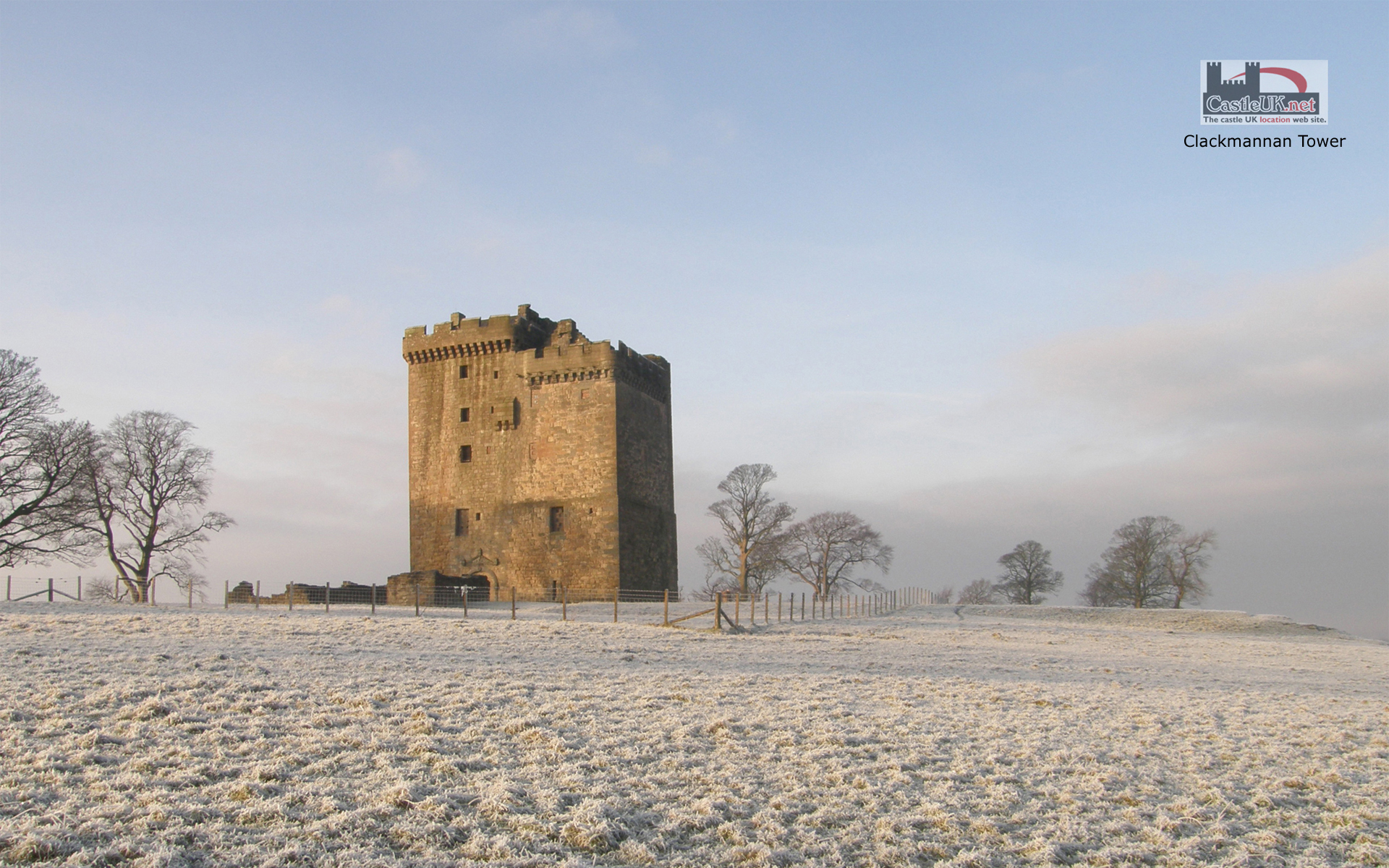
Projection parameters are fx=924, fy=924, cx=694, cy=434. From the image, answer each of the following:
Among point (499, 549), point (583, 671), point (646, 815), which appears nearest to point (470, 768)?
point (646, 815)

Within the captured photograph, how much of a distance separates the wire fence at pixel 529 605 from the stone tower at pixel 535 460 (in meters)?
0.97

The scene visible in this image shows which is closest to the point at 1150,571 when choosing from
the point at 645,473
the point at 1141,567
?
the point at 1141,567

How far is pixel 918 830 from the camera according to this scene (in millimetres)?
8312

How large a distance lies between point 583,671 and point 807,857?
8.90 m

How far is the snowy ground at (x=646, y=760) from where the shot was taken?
7.54 m

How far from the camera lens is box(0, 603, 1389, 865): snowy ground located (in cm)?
754

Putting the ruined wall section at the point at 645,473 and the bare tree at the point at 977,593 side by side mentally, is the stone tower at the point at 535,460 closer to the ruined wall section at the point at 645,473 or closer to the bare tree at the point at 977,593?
the ruined wall section at the point at 645,473

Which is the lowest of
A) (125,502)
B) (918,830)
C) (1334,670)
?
(1334,670)

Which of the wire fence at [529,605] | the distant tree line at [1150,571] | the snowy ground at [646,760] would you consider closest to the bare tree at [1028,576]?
the distant tree line at [1150,571]

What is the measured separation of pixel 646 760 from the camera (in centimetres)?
1000

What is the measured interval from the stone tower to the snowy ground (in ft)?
64.5

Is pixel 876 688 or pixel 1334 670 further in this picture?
pixel 1334 670

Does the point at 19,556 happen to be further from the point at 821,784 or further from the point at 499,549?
the point at 821,784

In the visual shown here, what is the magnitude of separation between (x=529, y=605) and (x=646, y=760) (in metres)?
25.2
